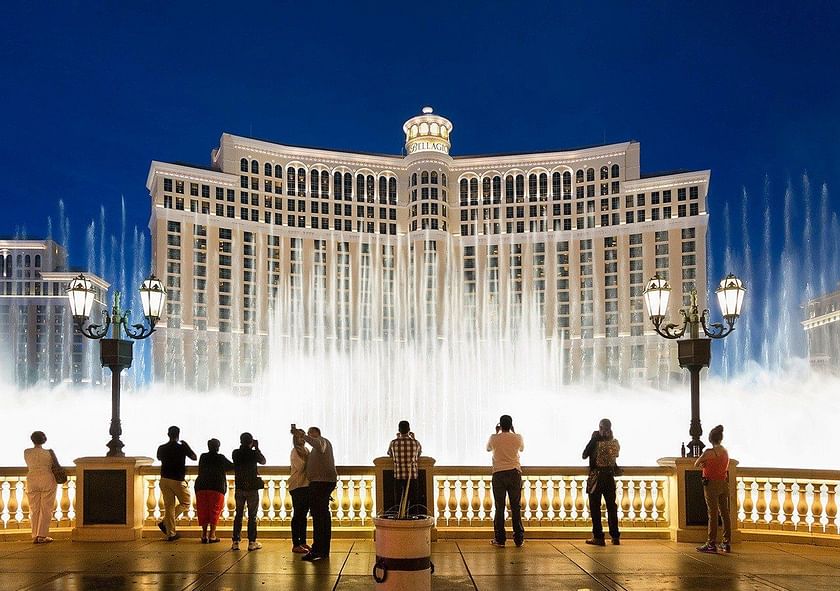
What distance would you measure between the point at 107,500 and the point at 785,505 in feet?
31.5

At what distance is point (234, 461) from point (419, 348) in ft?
266

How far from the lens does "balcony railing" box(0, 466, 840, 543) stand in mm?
11578

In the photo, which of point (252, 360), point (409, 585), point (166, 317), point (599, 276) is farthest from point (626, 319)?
point (409, 585)

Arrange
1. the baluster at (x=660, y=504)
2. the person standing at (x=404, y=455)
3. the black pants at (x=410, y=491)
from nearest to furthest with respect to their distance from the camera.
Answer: the person standing at (x=404, y=455) < the black pants at (x=410, y=491) < the baluster at (x=660, y=504)

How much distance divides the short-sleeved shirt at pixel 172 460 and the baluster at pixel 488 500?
4.27 meters

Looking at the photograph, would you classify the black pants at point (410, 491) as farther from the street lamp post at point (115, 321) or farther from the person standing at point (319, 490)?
the street lamp post at point (115, 321)

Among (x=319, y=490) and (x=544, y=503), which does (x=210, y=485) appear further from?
(x=544, y=503)

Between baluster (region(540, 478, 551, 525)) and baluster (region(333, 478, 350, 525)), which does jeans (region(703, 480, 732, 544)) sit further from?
baluster (region(333, 478, 350, 525))

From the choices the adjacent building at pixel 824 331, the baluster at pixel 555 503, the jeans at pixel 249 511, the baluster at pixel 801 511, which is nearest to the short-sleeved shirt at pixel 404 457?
the jeans at pixel 249 511

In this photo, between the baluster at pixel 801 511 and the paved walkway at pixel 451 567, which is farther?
the baluster at pixel 801 511

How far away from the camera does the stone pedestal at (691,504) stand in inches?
448

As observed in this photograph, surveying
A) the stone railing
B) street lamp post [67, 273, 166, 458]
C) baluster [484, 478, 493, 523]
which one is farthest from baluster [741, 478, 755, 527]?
street lamp post [67, 273, 166, 458]

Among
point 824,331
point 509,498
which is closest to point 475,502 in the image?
point 509,498

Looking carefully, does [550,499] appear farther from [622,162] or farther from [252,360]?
[622,162]
